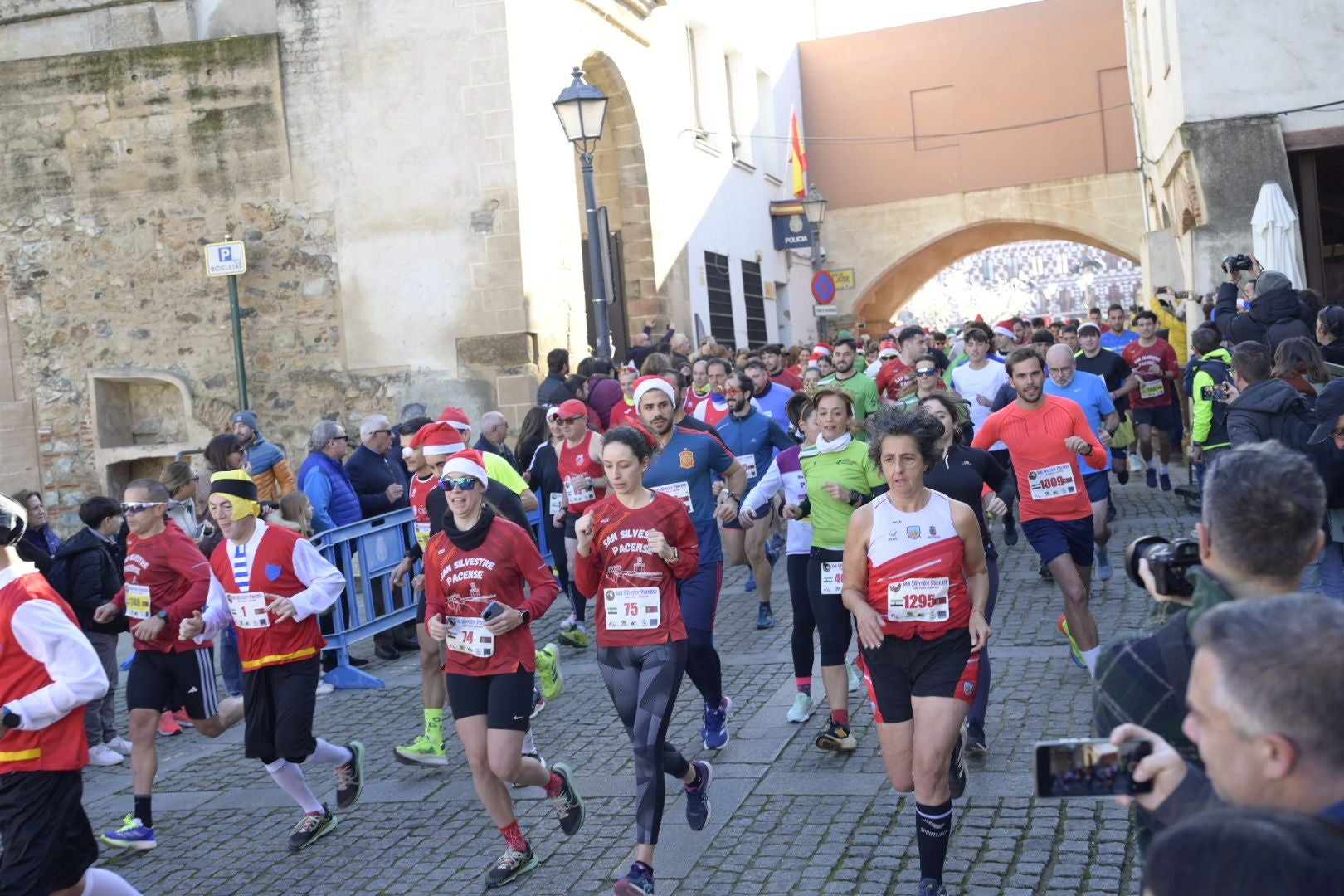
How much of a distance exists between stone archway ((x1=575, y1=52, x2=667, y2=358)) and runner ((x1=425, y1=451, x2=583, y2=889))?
50.5 feet

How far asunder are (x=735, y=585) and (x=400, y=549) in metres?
2.93

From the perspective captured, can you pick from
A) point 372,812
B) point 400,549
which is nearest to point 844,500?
point 372,812

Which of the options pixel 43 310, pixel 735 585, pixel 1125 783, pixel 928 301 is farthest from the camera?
pixel 928 301

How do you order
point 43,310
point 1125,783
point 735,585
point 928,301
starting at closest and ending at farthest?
1. point 1125,783
2. point 735,585
3. point 43,310
4. point 928,301

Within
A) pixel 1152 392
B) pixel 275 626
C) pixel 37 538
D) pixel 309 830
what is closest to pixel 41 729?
pixel 275 626

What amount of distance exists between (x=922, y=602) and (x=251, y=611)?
3.12 meters

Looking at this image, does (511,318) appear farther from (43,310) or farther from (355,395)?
(43,310)

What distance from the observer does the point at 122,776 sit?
8195 millimetres

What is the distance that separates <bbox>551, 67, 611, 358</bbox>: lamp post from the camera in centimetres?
1412

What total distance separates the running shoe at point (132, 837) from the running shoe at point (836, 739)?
3.22 meters

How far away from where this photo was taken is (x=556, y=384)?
13.8 m

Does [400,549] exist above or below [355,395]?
below

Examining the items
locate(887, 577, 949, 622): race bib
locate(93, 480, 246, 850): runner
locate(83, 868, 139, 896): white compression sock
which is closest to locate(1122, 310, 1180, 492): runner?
locate(887, 577, 949, 622): race bib

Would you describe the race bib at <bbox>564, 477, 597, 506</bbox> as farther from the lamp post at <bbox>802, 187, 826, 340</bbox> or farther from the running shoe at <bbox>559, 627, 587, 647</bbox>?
the lamp post at <bbox>802, 187, 826, 340</bbox>
